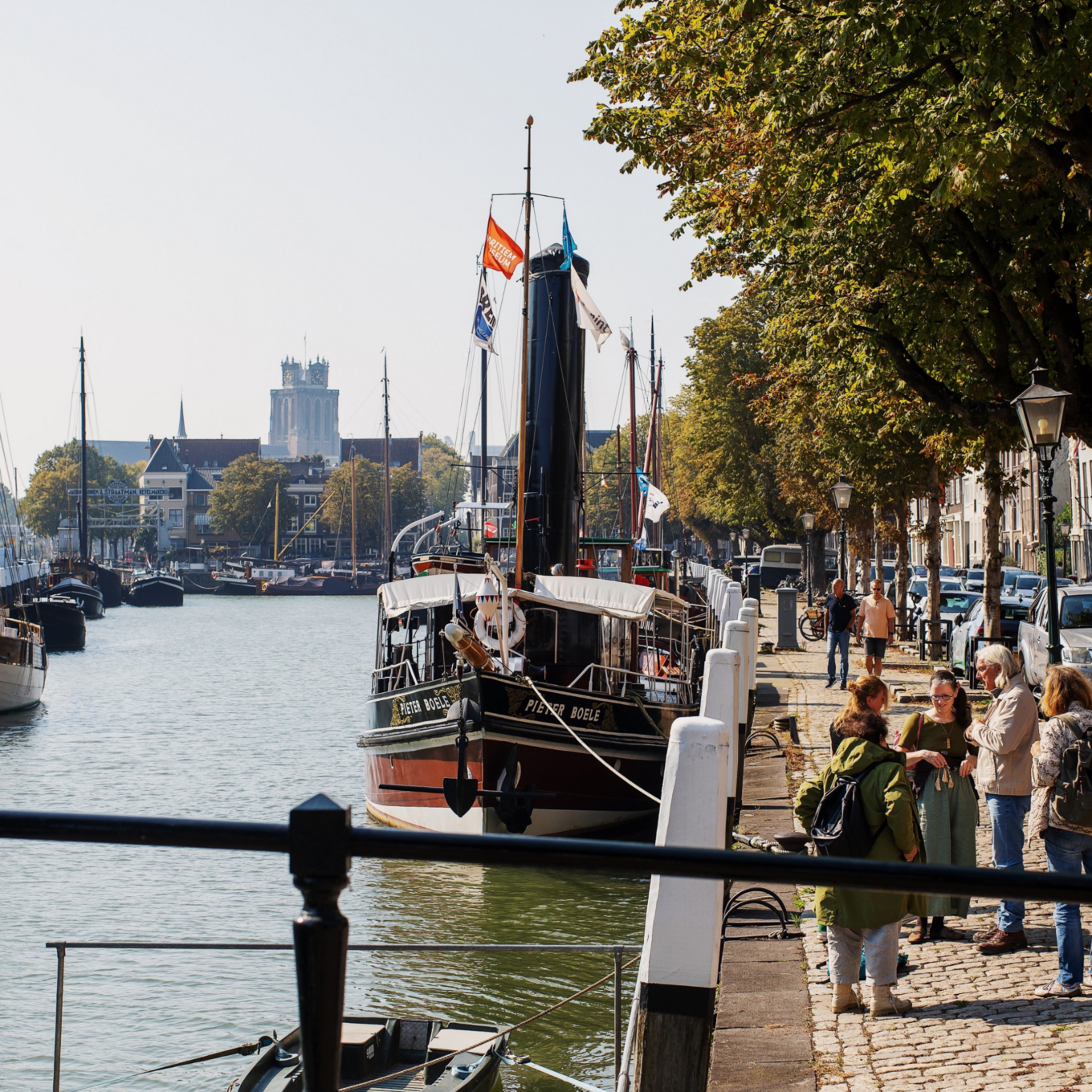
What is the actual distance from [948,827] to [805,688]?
16.6 m

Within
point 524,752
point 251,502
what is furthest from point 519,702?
point 251,502

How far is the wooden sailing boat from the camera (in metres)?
16.0

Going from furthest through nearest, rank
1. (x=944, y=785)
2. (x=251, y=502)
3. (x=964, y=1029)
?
1. (x=251, y=502)
2. (x=944, y=785)
3. (x=964, y=1029)

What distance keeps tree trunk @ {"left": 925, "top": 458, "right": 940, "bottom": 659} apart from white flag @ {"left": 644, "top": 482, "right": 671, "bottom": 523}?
611cm

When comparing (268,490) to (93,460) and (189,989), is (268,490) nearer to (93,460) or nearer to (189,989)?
(93,460)

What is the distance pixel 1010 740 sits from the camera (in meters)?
7.89

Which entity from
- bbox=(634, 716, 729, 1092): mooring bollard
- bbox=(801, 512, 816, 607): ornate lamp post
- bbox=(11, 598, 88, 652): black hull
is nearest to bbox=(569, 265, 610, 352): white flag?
bbox=(634, 716, 729, 1092): mooring bollard

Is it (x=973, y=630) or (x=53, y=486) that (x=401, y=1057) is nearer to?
(x=973, y=630)

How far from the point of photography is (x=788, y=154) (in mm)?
13109

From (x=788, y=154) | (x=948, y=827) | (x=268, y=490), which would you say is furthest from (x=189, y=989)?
(x=268, y=490)

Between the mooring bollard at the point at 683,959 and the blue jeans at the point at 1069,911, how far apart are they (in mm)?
2154

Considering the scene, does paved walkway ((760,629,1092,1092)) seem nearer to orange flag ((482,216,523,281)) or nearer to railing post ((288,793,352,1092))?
railing post ((288,793,352,1092))

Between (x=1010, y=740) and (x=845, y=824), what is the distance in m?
1.66

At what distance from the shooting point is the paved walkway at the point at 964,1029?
5734 mm
